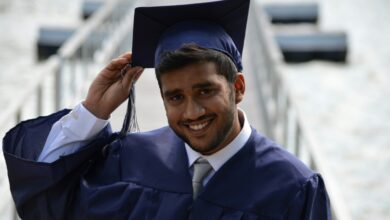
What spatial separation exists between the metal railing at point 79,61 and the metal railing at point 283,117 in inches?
65.1

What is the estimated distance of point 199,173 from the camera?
10.8 feet

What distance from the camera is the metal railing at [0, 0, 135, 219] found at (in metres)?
8.20

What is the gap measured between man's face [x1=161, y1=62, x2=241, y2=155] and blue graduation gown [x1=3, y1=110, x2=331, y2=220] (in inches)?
6.3

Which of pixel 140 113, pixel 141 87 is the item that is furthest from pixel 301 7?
pixel 140 113

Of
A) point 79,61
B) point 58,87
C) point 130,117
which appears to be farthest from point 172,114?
point 79,61

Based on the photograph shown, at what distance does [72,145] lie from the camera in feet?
11.2

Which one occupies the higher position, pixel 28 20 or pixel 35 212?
pixel 35 212

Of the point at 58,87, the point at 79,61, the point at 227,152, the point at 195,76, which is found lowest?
the point at 79,61

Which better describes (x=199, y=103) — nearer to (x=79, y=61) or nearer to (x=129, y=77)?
(x=129, y=77)

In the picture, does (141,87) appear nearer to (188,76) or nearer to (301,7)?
(188,76)

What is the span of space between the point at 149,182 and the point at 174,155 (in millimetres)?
117

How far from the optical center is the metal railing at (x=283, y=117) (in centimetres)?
561

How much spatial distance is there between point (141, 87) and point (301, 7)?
37.9 feet

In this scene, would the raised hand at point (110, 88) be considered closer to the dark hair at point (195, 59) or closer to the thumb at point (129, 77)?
the thumb at point (129, 77)
